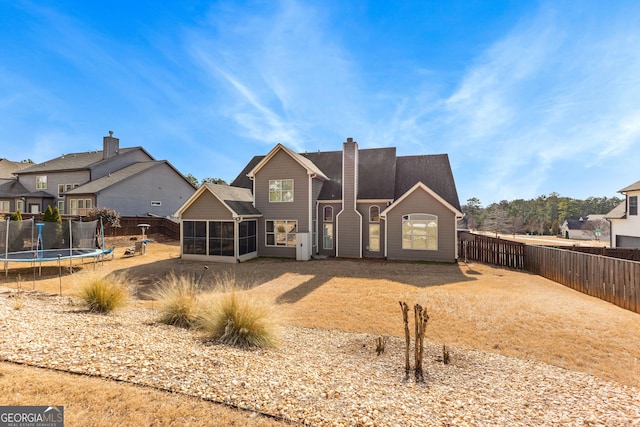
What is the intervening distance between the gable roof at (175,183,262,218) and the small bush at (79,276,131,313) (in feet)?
29.9

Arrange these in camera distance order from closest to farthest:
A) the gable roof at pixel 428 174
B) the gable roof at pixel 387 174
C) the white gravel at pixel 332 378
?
the white gravel at pixel 332 378, the gable roof at pixel 387 174, the gable roof at pixel 428 174

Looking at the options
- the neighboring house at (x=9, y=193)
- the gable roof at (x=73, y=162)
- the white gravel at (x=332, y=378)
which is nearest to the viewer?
the white gravel at (x=332, y=378)

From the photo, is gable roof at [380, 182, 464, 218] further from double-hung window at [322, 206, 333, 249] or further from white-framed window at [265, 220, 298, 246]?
white-framed window at [265, 220, 298, 246]

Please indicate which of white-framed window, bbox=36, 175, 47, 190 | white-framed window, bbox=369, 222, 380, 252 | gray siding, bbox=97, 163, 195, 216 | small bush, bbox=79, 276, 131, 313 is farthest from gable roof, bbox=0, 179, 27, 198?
white-framed window, bbox=369, 222, 380, 252

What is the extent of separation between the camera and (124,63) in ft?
47.5

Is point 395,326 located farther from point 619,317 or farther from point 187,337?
point 619,317

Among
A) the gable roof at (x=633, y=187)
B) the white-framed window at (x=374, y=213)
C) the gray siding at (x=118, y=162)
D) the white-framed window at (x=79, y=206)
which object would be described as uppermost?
the gray siding at (x=118, y=162)

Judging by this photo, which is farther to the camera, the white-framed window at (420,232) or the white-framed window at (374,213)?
the white-framed window at (374,213)

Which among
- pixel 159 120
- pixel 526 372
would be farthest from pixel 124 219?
pixel 526 372

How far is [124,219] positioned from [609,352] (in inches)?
1196

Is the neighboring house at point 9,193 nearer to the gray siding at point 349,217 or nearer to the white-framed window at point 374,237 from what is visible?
the gray siding at point 349,217

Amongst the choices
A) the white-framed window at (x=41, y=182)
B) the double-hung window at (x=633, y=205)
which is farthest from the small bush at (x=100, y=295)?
the white-framed window at (x=41, y=182)

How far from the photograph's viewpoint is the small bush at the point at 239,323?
5.47 metres

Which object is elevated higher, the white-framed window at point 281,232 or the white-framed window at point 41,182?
the white-framed window at point 41,182
